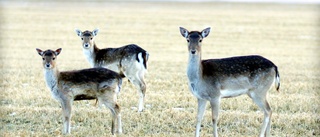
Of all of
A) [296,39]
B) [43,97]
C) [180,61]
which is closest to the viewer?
[43,97]

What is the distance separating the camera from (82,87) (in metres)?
11.1

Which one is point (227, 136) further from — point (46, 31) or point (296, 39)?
point (46, 31)

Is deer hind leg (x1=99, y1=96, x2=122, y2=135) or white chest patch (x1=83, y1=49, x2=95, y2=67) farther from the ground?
white chest patch (x1=83, y1=49, x2=95, y2=67)

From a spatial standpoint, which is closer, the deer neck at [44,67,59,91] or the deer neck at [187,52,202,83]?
the deer neck at [187,52,202,83]

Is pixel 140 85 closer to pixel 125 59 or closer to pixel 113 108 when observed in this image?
pixel 125 59

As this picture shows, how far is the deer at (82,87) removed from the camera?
1103 cm

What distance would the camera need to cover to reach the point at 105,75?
11195 mm

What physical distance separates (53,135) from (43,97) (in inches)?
154

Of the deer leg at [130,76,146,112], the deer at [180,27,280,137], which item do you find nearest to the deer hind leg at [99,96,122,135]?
the deer at [180,27,280,137]

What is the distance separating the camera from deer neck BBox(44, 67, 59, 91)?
11305 millimetres

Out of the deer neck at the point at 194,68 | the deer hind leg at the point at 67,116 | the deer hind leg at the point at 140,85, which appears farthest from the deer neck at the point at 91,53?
the deer neck at the point at 194,68

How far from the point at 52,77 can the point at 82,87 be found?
661 millimetres

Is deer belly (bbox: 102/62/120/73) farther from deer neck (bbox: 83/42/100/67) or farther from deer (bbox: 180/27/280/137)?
deer (bbox: 180/27/280/137)

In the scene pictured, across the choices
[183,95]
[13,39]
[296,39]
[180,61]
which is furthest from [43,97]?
[296,39]
